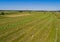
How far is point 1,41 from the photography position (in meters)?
12.1

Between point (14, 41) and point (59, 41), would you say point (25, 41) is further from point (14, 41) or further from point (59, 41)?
point (59, 41)

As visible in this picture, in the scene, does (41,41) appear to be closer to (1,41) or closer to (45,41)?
(45,41)

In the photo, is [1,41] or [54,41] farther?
[54,41]

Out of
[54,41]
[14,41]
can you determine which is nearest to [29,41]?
[14,41]

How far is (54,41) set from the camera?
43.4ft

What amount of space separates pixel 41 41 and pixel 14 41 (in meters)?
2.26

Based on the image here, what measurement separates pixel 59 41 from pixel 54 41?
0.48 metres

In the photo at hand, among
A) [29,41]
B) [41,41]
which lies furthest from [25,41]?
[41,41]

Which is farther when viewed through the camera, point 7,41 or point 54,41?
point 54,41

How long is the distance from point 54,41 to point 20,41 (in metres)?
2.95

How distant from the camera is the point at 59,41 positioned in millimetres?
13398

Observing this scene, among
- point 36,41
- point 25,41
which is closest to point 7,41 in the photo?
point 25,41

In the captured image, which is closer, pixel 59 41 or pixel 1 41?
pixel 1 41

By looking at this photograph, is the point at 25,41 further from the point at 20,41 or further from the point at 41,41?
the point at 41,41
